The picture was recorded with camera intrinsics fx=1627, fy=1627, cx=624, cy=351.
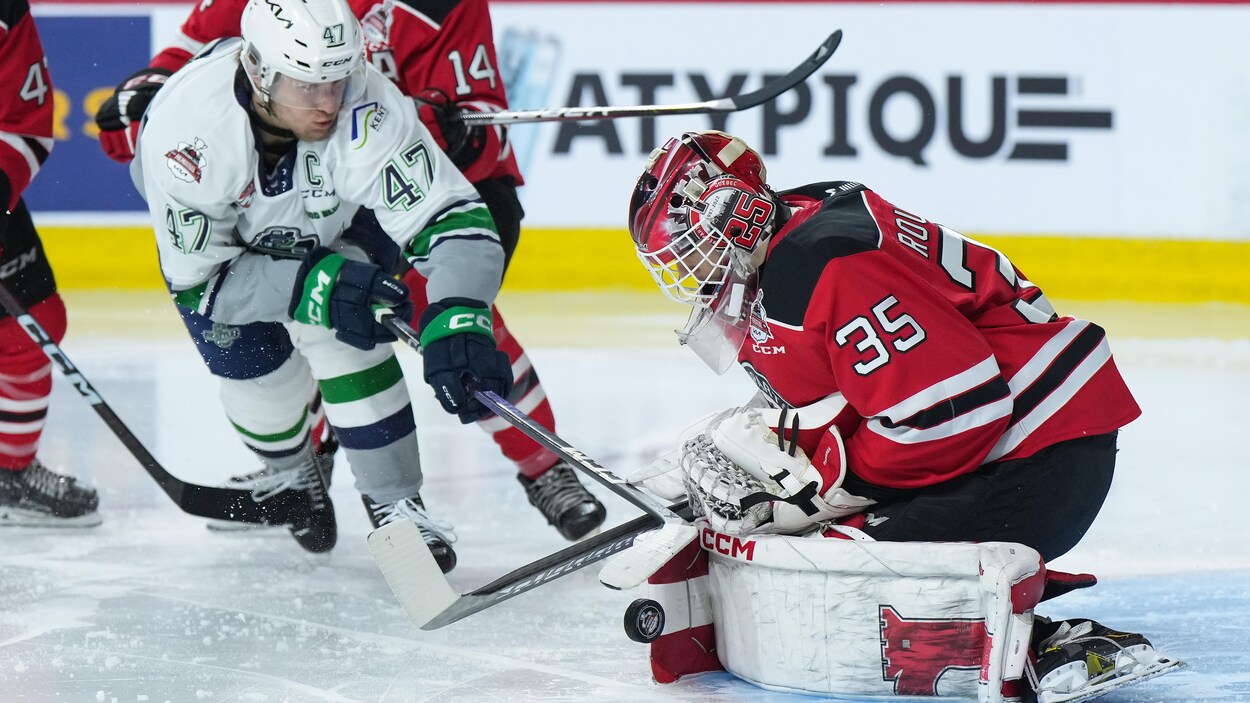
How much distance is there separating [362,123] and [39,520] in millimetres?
1188

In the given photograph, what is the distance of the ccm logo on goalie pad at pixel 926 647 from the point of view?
2.10m

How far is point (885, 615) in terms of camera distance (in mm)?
2119

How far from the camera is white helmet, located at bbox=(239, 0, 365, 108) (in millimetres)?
2510

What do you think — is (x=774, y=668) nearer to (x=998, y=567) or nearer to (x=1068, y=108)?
(x=998, y=567)

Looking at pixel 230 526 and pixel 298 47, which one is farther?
pixel 230 526

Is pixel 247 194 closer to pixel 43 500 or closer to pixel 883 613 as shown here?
pixel 43 500

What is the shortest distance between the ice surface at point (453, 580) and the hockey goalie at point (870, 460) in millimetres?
139

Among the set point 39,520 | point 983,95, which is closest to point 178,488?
point 39,520

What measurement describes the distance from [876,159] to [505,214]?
99.8 inches

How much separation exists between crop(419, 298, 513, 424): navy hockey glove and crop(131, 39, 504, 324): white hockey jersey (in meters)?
0.06

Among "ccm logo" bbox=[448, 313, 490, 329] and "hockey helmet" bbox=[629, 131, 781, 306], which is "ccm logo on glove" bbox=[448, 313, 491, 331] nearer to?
"ccm logo" bbox=[448, 313, 490, 329]

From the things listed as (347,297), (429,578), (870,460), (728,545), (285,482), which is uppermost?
(347,297)

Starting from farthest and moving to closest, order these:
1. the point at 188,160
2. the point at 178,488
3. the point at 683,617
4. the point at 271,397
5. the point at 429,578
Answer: the point at 178,488
the point at 271,397
the point at 188,160
the point at 429,578
the point at 683,617

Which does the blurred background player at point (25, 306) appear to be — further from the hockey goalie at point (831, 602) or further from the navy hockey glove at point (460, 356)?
the hockey goalie at point (831, 602)
